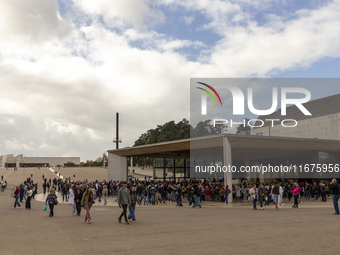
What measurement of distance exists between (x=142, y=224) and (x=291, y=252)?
20.2ft

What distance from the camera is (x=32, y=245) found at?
837 centimetres

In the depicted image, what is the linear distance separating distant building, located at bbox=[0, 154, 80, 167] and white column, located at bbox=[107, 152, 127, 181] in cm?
11319

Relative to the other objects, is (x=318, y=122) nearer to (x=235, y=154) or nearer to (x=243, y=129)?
(x=243, y=129)

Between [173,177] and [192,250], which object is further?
[173,177]

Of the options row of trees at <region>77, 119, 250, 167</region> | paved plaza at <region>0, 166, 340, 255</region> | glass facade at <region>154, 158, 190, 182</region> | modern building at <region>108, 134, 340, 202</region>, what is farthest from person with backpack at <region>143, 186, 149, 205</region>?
row of trees at <region>77, 119, 250, 167</region>

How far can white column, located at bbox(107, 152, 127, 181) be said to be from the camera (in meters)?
40.2

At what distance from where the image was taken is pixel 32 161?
14875cm

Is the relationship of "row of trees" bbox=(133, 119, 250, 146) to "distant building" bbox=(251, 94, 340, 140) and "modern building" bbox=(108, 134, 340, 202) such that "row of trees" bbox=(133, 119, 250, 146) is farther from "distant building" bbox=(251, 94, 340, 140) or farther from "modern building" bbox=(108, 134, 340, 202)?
"modern building" bbox=(108, 134, 340, 202)

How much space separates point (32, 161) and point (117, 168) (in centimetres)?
12182

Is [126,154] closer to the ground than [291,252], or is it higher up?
higher up

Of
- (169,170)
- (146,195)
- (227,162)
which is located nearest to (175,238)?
(146,195)

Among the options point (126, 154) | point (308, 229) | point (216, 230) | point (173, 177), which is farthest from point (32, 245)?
point (173, 177)

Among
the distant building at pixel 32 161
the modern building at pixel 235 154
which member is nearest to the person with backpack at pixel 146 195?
the modern building at pixel 235 154

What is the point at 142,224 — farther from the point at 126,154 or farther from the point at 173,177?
the point at 173,177
